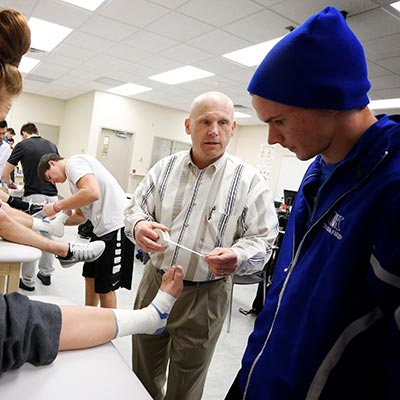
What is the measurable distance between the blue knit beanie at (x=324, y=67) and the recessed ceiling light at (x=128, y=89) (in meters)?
6.54

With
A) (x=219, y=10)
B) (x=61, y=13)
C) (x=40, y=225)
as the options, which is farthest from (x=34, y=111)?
(x=40, y=225)

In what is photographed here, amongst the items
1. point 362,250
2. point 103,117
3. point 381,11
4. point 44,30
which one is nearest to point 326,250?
point 362,250

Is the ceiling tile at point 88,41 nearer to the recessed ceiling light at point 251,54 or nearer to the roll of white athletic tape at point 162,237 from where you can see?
the recessed ceiling light at point 251,54

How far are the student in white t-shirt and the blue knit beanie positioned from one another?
1742mm

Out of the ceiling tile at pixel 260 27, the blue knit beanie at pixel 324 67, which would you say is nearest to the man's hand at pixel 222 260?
the blue knit beanie at pixel 324 67

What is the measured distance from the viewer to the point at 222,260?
1186 mm

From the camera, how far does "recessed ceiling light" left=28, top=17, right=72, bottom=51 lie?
426 cm

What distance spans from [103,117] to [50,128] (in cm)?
309

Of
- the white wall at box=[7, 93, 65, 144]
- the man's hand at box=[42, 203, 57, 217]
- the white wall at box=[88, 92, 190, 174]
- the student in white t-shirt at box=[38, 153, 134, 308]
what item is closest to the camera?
the student in white t-shirt at box=[38, 153, 134, 308]

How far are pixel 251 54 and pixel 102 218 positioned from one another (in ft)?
10.4

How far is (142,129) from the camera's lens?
8461mm

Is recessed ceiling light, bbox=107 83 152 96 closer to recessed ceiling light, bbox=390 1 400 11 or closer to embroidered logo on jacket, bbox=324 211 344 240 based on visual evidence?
recessed ceiling light, bbox=390 1 400 11

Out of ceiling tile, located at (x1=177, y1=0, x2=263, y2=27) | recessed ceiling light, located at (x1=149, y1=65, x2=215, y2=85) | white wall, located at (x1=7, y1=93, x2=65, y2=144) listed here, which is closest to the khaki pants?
ceiling tile, located at (x1=177, y1=0, x2=263, y2=27)

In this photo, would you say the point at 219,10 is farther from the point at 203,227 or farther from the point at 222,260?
the point at 222,260
